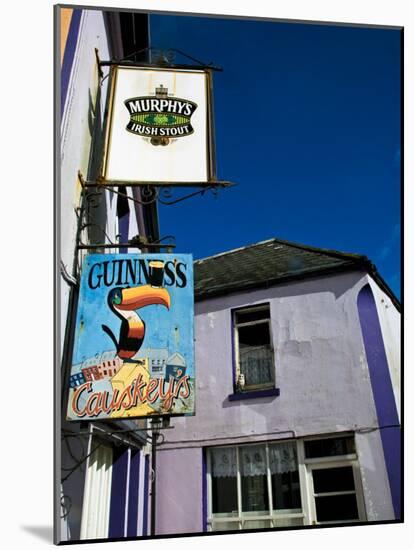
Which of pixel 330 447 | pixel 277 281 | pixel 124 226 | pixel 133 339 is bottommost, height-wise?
pixel 330 447

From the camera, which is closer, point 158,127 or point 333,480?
point 158,127

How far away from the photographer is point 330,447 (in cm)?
661

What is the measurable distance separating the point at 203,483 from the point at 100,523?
1533 mm

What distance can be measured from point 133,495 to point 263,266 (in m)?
3.02

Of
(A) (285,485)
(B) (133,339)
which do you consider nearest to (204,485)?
(A) (285,485)

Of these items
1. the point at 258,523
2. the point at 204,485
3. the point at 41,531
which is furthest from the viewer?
the point at 204,485

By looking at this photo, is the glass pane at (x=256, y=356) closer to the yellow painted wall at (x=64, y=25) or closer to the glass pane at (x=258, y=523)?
the glass pane at (x=258, y=523)

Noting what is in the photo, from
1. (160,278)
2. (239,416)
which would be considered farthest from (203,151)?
(239,416)

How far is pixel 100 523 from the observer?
555cm

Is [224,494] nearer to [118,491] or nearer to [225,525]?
[225,525]

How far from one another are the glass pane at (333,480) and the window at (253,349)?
109cm

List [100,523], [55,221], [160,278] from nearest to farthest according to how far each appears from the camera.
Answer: [55,221] → [160,278] → [100,523]

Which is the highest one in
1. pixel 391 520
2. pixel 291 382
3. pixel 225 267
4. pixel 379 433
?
pixel 225 267

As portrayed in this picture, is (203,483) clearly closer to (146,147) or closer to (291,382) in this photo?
(291,382)
